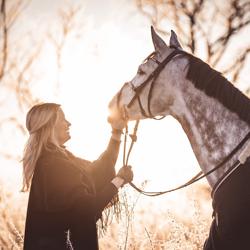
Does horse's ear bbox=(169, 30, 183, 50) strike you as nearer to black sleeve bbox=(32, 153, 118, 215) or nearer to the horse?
the horse

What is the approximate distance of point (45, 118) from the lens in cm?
328

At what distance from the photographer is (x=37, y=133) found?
10.7ft

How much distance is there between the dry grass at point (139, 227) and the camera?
165 inches

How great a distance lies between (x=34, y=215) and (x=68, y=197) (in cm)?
35

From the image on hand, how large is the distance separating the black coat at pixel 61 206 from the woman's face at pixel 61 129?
0.33m

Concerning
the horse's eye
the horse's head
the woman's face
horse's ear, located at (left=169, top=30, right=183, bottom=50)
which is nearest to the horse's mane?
the horse's head

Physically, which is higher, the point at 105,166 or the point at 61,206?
the point at 105,166

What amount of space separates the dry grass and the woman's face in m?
0.85

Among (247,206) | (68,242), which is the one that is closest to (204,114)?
(247,206)

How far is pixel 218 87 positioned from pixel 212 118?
212 millimetres

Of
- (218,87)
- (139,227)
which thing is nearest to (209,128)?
(218,87)

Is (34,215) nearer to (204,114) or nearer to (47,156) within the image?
(47,156)

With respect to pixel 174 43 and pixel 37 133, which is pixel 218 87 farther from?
pixel 37 133

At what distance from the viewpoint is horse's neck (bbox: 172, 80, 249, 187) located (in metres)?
2.53
